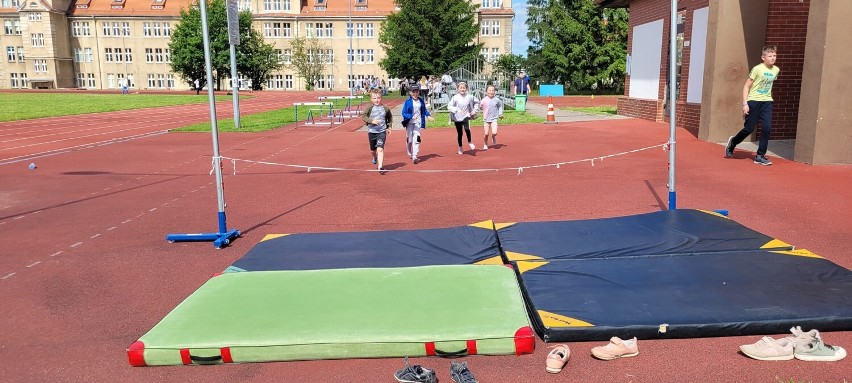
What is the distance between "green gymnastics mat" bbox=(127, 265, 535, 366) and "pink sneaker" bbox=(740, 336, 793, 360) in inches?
59.3

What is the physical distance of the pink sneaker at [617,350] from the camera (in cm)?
446

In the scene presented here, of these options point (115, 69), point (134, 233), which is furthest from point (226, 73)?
point (134, 233)

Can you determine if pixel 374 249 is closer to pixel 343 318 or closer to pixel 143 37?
pixel 343 318

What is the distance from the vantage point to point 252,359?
4.52 meters

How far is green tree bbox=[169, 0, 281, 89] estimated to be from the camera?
74.4 metres

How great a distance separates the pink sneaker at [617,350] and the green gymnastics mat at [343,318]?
474 mm

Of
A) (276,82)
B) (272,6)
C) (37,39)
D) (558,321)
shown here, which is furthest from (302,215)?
(37,39)

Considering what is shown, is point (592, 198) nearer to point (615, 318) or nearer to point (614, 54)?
point (615, 318)

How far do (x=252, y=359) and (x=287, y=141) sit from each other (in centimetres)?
1745

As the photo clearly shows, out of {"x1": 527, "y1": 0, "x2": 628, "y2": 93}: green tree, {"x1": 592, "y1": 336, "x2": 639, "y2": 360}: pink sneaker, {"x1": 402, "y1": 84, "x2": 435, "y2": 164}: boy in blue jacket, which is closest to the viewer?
{"x1": 592, "y1": 336, "x2": 639, "y2": 360}: pink sneaker

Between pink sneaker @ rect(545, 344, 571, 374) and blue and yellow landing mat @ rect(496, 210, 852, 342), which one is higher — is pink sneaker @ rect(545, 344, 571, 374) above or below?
below

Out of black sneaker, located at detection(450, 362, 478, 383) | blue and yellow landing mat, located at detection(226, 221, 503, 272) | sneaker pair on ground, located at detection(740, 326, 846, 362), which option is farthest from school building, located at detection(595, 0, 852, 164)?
black sneaker, located at detection(450, 362, 478, 383)

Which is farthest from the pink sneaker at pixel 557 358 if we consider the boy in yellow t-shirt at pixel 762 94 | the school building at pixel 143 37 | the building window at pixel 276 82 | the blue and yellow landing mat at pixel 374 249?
the building window at pixel 276 82

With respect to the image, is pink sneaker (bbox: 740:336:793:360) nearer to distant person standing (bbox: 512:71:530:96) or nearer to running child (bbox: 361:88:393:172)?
running child (bbox: 361:88:393:172)
